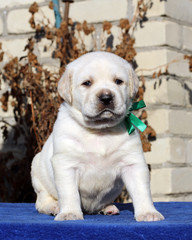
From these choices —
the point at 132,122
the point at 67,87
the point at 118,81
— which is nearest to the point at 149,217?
the point at 132,122

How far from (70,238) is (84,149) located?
31.2 inches

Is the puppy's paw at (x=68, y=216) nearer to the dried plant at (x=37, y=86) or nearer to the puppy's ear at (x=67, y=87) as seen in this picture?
the puppy's ear at (x=67, y=87)

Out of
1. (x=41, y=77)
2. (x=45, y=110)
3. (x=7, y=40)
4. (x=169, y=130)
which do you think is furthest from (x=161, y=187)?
(x=7, y=40)

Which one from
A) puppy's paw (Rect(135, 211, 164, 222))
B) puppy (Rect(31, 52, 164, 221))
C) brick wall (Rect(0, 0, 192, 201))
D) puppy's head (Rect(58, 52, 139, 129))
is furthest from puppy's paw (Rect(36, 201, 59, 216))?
brick wall (Rect(0, 0, 192, 201))

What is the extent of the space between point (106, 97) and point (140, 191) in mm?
544

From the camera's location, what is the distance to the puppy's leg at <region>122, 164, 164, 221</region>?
2604 millimetres

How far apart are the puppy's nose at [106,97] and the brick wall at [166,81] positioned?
1981 mm

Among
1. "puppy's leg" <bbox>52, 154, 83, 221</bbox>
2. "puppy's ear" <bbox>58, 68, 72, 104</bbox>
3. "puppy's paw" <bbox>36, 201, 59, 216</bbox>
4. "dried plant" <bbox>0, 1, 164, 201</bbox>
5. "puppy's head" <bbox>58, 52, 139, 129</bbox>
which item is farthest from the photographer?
"dried plant" <bbox>0, 1, 164, 201</bbox>

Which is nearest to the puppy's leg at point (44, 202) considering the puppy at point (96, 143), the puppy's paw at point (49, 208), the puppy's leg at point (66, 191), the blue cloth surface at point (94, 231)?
the puppy's paw at point (49, 208)

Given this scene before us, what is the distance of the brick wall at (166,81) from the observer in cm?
466

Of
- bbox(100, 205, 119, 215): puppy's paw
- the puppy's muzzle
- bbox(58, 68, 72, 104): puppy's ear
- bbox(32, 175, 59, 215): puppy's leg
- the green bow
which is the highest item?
bbox(58, 68, 72, 104): puppy's ear

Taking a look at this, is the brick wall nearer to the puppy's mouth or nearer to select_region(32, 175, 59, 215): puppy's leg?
select_region(32, 175, 59, 215): puppy's leg

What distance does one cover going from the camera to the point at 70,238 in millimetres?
2176

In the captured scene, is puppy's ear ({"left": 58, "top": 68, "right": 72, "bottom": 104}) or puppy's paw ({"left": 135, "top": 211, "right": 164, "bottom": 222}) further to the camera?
puppy's ear ({"left": 58, "top": 68, "right": 72, "bottom": 104})
